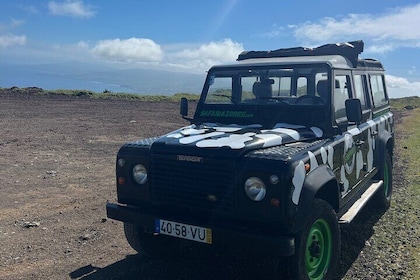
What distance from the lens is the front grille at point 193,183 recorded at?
3920mm

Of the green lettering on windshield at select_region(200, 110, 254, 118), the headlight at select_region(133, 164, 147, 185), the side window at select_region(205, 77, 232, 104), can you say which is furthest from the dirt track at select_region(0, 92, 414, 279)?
the side window at select_region(205, 77, 232, 104)

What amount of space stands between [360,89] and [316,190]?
2720 mm

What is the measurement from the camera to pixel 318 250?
4.18 m

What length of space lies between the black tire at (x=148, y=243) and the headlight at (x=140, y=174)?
0.62 m

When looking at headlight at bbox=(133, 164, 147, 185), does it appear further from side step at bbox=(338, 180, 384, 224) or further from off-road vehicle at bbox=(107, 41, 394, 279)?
side step at bbox=(338, 180, 384, 224)

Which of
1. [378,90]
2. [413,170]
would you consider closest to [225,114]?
[378,90]

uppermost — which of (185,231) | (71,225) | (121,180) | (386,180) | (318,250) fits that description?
(121,180)

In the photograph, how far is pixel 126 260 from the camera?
199 inches

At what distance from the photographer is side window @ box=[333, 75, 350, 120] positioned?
202 inches

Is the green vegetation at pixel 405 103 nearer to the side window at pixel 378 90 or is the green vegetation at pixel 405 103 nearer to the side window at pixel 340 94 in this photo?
the side window at pixel 378 90

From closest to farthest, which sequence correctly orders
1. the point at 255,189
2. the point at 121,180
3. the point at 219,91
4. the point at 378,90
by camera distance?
the point at 255,189, the point at 121,180, the point at 219,91, the point at 378,90

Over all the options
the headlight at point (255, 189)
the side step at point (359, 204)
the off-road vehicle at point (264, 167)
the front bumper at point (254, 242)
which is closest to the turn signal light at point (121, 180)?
the off-road vehicle at point (264, 167)

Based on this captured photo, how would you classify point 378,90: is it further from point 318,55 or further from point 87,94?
point 87,94

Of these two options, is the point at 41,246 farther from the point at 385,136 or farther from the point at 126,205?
the point at 385,136
